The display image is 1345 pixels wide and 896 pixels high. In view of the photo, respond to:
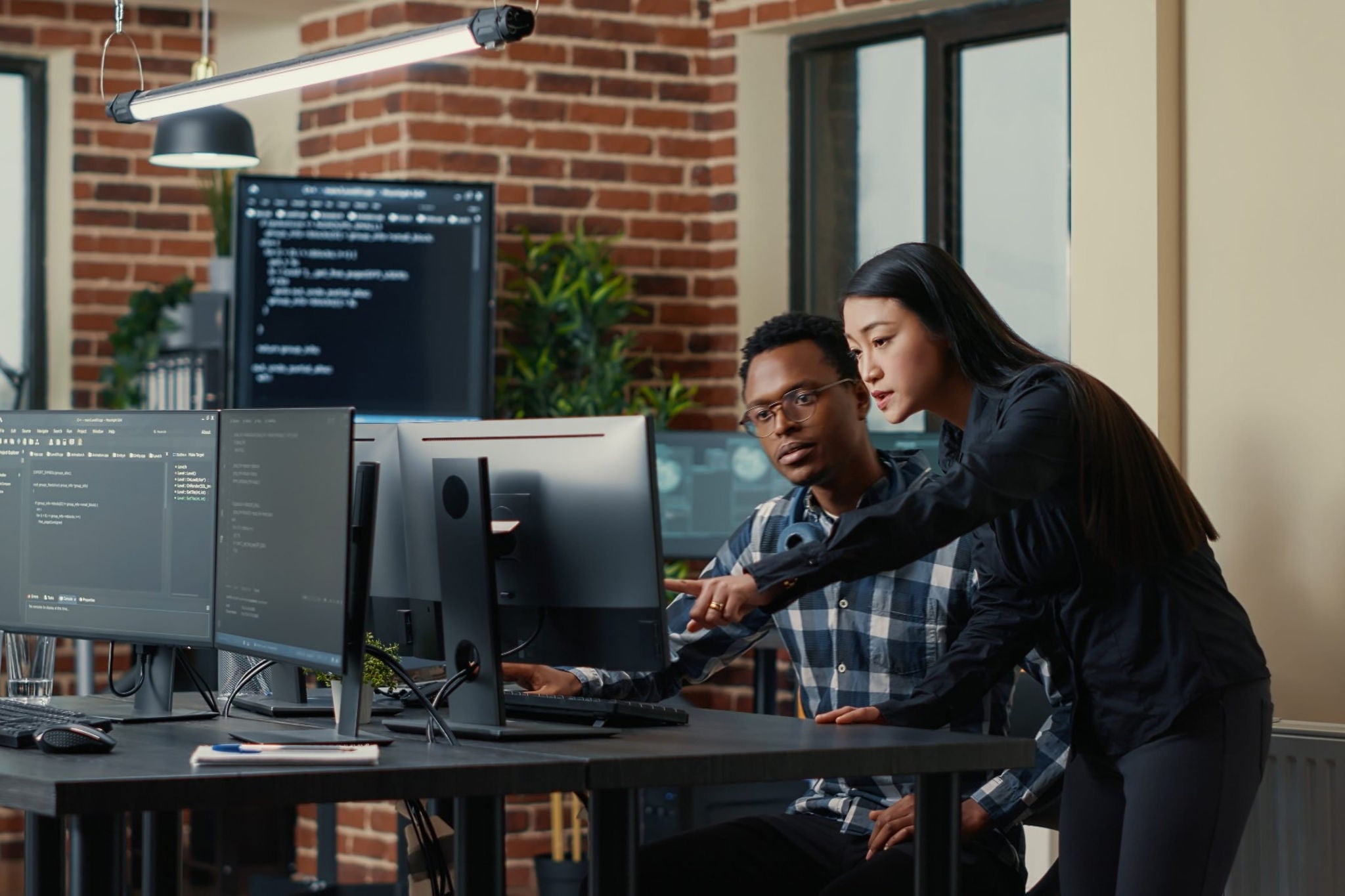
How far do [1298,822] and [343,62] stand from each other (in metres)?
1.99

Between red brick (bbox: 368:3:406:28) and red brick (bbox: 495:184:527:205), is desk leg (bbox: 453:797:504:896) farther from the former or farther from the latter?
red brick (bbox: 368:3:406:28)

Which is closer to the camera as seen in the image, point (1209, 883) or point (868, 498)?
point (1209, 883)

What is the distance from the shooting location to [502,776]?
6.36 ft

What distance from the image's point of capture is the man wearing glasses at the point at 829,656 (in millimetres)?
2422

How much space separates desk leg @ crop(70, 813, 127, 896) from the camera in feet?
6.03

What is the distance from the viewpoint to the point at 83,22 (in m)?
5.33

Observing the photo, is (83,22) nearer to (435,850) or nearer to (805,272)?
(805,272)

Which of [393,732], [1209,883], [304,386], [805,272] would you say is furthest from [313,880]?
[1209,883]

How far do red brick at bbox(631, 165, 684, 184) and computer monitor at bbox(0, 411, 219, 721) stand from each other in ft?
9.24

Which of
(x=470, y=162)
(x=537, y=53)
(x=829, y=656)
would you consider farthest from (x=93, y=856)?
(x=537, y=53)

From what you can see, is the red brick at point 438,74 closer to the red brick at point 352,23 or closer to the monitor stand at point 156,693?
the red brick at point 352,23

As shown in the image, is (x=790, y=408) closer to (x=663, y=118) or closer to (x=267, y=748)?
(x=267, y=748)

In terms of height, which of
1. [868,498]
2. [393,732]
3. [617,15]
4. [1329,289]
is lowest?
[393,732]

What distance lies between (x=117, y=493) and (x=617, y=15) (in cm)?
303
